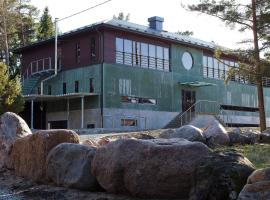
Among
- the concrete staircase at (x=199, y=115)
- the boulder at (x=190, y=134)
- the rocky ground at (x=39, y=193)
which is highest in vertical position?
the concrete staircase at (x=199, y=115)

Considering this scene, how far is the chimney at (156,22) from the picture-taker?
41.8 metres

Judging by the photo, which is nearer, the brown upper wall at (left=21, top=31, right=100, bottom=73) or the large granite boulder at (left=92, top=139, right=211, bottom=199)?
the large granite boulder at (left=92, top=139, right=211, bottom=199)

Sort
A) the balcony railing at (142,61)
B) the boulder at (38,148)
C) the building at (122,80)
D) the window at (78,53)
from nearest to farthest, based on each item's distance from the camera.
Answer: the boulder at (38,148) → the building at (122,80) → the balcony railing at (142,61) → the window at (78,53)

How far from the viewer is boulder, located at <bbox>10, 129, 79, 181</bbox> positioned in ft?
34.5

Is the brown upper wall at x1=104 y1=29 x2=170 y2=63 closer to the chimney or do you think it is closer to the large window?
the large window

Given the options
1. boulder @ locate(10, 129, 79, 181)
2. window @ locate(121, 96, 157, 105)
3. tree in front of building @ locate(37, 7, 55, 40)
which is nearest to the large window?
window @ locate(121, 96, 157, 105)

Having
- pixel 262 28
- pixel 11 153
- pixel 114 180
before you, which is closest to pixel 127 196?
pixel 114 180

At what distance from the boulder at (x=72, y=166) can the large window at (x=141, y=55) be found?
25.9 metres

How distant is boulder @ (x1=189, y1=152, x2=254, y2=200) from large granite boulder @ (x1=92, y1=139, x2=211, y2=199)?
71 cm

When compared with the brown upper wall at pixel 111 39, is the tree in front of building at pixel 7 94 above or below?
below

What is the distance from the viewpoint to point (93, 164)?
28.2 feet

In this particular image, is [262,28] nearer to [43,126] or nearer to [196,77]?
[196,77]

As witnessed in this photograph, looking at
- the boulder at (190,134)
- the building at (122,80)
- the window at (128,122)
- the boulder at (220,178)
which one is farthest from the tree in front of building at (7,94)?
the boulder at (220,178)

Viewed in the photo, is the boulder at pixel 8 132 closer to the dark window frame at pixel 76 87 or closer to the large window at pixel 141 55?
the large window at pixel 141 55
